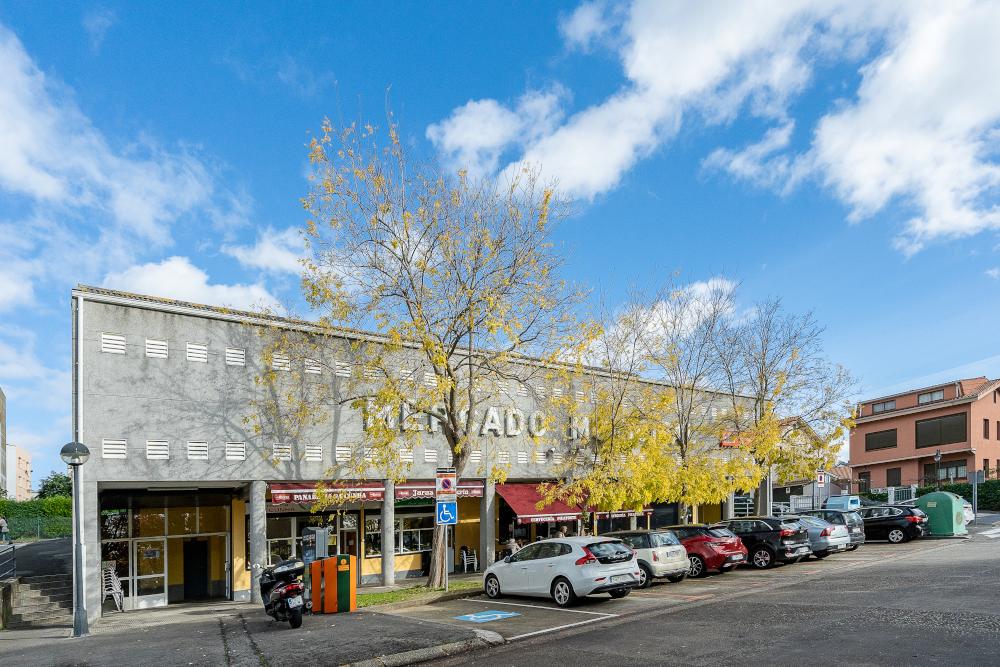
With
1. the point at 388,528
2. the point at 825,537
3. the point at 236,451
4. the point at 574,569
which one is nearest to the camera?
the point at 574,569

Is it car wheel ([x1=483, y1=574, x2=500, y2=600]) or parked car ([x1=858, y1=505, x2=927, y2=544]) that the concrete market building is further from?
parked car ([x1=858, y1=505, x2=927, y2=544])

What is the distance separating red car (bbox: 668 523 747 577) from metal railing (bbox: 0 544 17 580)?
60.9ft

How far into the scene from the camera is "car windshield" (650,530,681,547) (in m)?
19.5

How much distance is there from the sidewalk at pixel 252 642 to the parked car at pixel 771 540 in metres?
12.5

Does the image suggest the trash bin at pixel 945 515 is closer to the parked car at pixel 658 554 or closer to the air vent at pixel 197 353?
the parked car at pixel 658 554

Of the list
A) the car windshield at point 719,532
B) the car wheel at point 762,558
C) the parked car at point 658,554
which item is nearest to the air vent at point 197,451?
the parked car at point 658,554

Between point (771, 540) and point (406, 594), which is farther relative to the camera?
point (771, 540)

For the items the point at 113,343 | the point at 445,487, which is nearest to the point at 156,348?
the point at 113,343

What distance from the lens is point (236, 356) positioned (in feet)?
68.2

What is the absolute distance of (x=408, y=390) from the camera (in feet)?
68.3

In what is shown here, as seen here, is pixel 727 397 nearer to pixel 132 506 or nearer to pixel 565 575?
pixel 565 575

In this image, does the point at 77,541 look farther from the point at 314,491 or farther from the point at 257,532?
the point at 314,491

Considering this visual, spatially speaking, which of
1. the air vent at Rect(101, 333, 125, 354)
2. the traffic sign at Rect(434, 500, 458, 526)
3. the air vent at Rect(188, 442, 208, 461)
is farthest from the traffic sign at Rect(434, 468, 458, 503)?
the air vent at Rect(101, 333, 125, 354)

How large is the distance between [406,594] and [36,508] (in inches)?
1390
